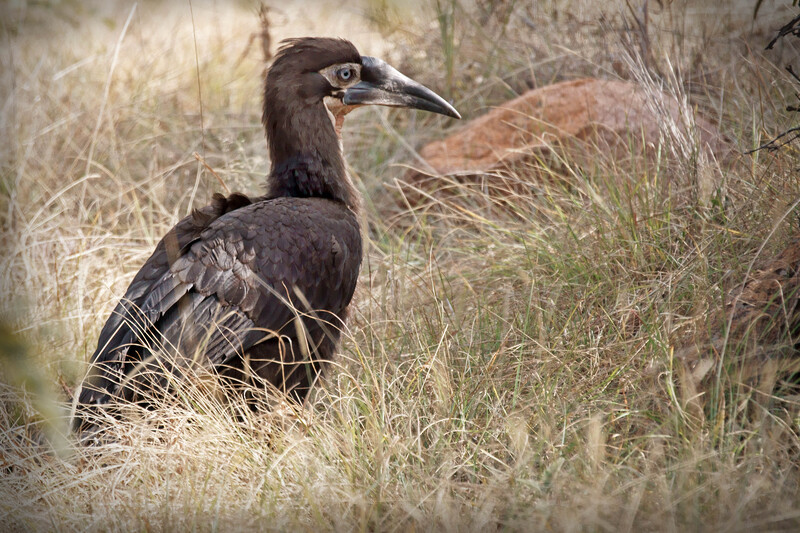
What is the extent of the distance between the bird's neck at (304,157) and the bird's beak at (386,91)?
186 mm

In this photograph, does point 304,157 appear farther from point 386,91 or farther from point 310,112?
point 386,91

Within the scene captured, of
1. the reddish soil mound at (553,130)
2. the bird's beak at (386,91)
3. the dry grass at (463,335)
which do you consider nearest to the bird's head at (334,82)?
the bird's beak at (386,91)

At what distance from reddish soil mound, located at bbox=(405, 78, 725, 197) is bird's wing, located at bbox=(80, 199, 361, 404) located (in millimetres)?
1099

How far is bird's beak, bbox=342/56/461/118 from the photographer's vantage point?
11.0 ft

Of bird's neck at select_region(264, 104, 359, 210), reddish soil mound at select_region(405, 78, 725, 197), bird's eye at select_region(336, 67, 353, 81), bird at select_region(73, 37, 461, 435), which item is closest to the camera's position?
bird at select_region(73, 37, 461, 435)

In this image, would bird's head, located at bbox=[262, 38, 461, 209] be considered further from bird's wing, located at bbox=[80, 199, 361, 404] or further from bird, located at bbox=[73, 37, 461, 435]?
bird's wing, located at bbox=[80, 199, 361, 404]

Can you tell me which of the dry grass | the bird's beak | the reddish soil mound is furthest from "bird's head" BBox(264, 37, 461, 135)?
the reddish soil mound

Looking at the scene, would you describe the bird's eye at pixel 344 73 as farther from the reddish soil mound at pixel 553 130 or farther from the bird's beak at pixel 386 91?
the reddish soil mound at pixel 553 130

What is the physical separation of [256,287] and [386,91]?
1.10m

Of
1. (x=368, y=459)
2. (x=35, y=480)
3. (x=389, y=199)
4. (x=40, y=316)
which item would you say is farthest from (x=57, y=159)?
(x=368, y=459)

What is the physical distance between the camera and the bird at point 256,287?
2.65 metres

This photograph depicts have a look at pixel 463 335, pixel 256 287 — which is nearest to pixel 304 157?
pixel 256 287

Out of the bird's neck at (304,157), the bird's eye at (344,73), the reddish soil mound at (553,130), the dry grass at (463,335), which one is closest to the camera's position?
the dry grass at (463,335)

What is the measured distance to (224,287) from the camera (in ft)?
8.81
